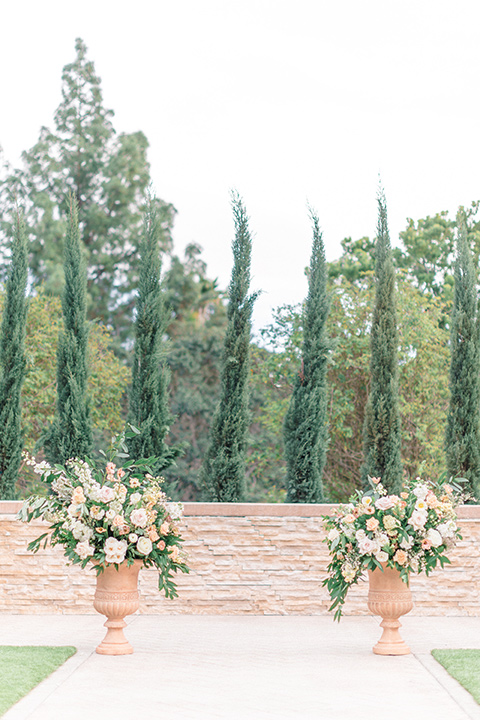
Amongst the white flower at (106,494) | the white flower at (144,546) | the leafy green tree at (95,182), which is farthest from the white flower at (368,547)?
the leafy green tree at (95,182)

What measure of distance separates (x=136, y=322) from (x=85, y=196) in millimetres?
18358

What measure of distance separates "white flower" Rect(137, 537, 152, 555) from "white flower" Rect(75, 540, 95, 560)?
40 cm

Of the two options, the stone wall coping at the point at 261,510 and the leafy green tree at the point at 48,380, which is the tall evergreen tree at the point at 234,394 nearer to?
the stone wall coping at the point at 261,510

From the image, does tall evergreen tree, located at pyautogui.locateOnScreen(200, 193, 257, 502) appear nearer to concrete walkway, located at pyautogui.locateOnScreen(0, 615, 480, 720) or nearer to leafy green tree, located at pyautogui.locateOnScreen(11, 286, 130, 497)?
concrete walkway, located at pyautogui.locateOnScreen(0, 615, 480, 720)

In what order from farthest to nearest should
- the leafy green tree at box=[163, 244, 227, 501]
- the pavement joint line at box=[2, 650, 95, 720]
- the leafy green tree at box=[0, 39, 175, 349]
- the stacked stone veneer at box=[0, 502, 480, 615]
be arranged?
1. the leafy green tree at box=[0, 39, 175, 349]
2. the leafy green tree at box=[163, 244, 227, 501]
3. the stacked stone veneer at box=[0, 502, 480, 615]
4. the pavement joint line at box=[2, 650, 95, 720]

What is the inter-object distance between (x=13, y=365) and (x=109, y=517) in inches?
241

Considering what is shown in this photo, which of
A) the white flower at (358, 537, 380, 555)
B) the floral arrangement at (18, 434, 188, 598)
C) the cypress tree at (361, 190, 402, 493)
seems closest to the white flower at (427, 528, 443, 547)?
the white flower at (358, 537, 380, 555)

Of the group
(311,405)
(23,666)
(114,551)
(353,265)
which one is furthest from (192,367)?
(23,666)

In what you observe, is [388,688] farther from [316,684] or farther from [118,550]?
[118,550]

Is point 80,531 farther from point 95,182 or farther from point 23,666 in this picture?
point 95,182

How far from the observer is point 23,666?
20.8 feet

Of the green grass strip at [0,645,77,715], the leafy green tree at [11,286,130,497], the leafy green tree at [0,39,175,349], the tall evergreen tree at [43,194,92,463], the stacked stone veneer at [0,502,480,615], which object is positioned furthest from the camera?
the leafy green tree at [0,39,175,349]

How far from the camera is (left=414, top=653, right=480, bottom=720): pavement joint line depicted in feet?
16.8

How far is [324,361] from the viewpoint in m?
12.1
